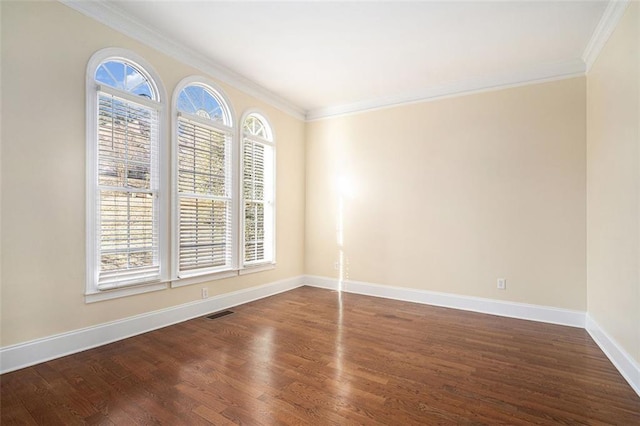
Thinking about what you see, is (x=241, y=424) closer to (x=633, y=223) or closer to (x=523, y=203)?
(x=633, y=223)

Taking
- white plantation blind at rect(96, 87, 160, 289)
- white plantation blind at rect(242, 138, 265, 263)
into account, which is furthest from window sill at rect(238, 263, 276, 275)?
white plantation blind at rect(96, 87, 160, 289)

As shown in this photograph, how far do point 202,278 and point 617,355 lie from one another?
4.10 meters

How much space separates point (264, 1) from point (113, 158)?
201 cm

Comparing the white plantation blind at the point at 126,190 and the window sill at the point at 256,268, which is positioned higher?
the white plantation blind at the point at 126,190

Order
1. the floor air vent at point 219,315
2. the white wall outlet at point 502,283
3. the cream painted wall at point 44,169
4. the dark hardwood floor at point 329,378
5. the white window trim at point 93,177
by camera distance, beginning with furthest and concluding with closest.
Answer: the white wall outlet at point 502,283 < the floor air vent at point 219,315 < the white window trim at point 93,177 < the cream painted wall at point 44,169 < the dark hardwood floor at point 329,378

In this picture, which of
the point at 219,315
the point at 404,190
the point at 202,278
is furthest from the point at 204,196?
the point at 404,190

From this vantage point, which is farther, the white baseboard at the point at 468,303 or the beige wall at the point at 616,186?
the white baseboard at the point at 468,303

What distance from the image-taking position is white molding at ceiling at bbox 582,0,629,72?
2.57 m

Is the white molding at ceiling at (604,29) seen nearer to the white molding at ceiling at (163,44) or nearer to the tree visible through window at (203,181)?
the white molding at ceiling at (163,44)

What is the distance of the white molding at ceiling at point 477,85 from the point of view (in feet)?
12.0

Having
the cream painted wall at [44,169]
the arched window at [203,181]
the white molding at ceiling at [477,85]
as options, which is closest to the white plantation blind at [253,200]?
the arched window at [203,181]

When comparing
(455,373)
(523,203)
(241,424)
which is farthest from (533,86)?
(241,424)

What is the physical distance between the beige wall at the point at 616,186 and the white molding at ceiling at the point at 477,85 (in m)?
0.27

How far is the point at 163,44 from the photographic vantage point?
3.34m
